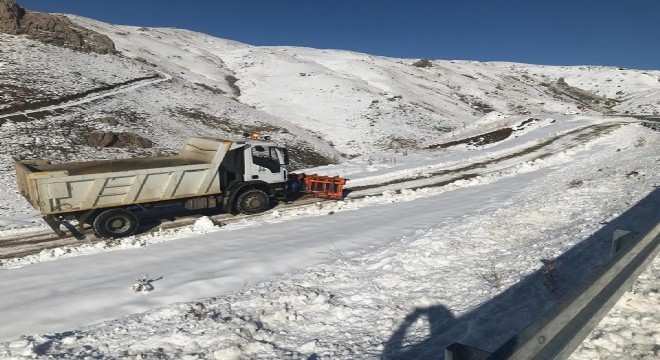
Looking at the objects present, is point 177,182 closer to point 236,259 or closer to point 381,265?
point 236,259

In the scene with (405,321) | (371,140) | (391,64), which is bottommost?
(405,321)

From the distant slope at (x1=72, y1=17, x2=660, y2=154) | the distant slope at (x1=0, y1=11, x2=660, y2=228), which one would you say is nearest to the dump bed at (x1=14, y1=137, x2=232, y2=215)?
the distant slope at (x1=0, y1=11, x2=660, y2=228)

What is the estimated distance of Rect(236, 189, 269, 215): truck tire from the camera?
14.3 meters

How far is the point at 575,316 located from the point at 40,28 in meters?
57.1

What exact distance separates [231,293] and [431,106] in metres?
52.1

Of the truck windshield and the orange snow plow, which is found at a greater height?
the truck windshield

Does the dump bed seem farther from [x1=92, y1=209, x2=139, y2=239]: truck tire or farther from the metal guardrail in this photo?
the metal guardrail

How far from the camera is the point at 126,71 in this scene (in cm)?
4478

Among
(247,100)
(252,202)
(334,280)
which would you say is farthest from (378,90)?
(334,280)

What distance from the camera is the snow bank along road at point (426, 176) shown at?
11.6 meters

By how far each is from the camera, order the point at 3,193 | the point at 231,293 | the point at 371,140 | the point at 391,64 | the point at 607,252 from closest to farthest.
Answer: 1. the point at 607,252
2. the point at 231,293
3. the point at 3,193
4. the point at 371,140
5. the point at 391,64

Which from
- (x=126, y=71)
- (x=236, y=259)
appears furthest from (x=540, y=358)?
(x=126, y=71)

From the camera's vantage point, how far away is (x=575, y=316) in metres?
3.54

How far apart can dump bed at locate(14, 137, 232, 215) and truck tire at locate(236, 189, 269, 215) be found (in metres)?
0.99
